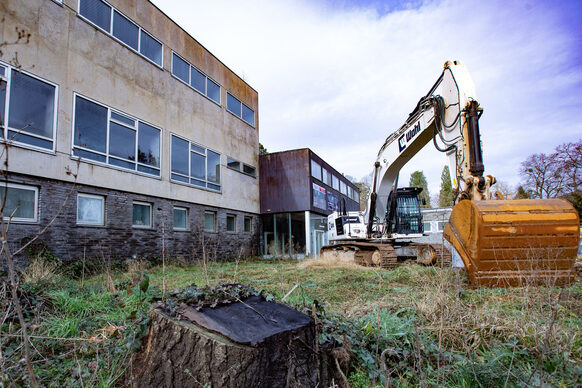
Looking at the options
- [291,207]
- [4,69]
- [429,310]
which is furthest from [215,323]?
[291,207]

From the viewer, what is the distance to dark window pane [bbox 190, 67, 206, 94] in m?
14.4

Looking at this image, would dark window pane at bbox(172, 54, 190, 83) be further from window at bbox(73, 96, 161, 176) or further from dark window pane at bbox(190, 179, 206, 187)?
dark window pane at bbox(190, 179, 206, 187)

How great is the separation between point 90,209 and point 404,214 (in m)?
9.10

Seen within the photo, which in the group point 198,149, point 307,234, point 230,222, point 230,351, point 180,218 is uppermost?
point 198,149

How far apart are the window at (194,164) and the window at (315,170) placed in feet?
18.9

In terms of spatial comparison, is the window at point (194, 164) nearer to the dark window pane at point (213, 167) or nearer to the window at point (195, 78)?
the dark window pane at point (213, 167)

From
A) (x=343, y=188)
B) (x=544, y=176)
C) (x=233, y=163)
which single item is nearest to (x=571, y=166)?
(x=544, y=176)

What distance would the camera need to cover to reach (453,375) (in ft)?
7.65

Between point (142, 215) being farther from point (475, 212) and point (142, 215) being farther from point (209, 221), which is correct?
point (475, 212)

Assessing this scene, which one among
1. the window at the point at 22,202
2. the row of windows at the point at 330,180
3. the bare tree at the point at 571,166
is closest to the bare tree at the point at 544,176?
the bare tree at the point at 571,166

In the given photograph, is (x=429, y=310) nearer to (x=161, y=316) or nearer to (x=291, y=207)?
(x=161, y=316)

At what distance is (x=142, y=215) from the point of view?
443 inches

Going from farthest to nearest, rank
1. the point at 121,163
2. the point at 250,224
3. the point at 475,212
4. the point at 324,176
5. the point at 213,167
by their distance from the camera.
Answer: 1. the point at 324,176
2. the point at 250,224
3. the point at 213,167
4. the point at 121,163
5. the point at 475,212

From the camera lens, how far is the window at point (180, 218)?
12.8 m
